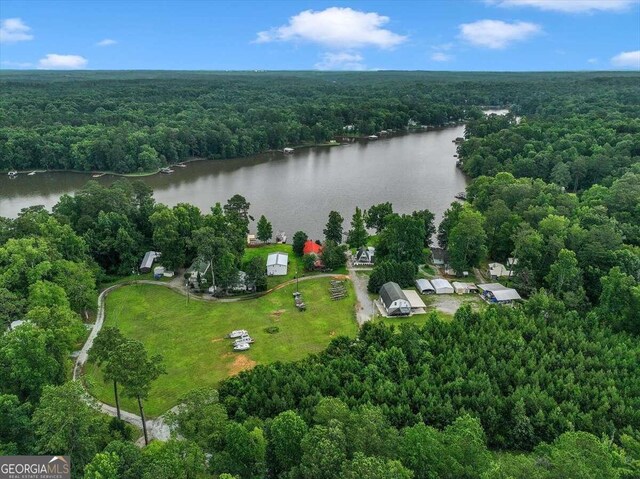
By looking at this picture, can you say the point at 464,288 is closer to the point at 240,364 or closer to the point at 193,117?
the point at 240,364

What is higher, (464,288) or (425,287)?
(425,287)

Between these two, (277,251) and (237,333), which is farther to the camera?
(277,251)

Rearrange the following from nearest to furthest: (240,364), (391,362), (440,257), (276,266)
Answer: (391,362) < (240,364) < (276,266) < (440,257)

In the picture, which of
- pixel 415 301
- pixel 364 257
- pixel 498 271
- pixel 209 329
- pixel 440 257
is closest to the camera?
pixel 209 329

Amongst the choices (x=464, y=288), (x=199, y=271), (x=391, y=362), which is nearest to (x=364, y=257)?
(x=464, y=288)

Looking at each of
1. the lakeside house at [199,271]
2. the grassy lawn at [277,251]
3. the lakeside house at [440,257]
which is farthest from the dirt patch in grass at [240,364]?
the lakeside house at [440,257]

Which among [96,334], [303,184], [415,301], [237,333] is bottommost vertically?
[96,334]
